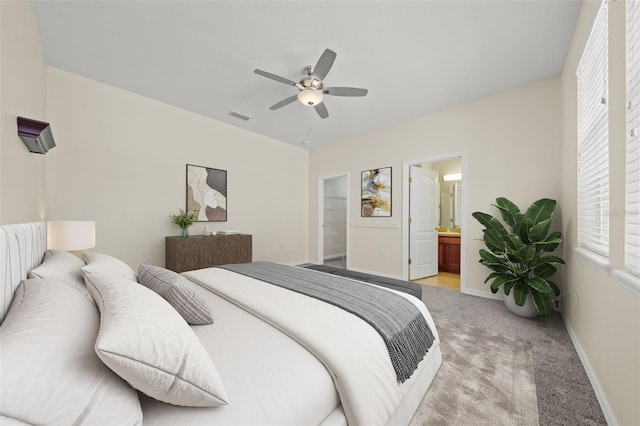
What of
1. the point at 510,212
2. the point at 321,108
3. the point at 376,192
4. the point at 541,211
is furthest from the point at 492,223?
the point at 321,108

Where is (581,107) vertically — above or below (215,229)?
above

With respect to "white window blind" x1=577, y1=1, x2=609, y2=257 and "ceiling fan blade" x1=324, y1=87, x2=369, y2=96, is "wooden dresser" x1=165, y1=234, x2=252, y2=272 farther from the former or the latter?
"white window blind" x1=577, y1=1, x2=609, y2=257

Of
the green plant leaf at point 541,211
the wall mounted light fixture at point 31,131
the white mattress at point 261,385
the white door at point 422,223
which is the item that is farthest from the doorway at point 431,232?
the wall mounted light fixture at point 31,131

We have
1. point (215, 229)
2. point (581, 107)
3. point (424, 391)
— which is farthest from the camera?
point (215, 229)

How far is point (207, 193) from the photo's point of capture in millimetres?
4129

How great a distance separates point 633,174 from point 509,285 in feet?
5.91

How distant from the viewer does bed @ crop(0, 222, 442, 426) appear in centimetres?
54

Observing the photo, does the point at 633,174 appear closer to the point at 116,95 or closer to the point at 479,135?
the point at 479,135

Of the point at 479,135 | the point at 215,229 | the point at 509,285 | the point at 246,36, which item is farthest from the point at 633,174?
the point at 215,229

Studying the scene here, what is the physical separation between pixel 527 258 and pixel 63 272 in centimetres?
364

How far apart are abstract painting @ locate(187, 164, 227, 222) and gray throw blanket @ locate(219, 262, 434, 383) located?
2.61 metres

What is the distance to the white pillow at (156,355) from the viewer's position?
60 cm

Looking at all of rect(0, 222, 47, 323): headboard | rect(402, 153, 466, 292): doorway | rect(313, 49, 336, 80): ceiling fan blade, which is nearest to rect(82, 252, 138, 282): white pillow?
rect(0, 222, 47, 323): headboard

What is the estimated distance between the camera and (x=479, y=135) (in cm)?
345
